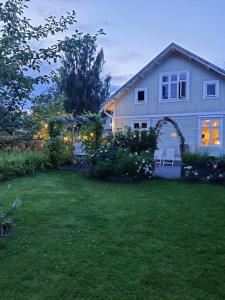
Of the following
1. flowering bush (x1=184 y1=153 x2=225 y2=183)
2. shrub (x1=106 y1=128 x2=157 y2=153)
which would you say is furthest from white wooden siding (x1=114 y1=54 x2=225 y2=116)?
flowering bush (x1=184 y1=153 x2=225 y2=183)

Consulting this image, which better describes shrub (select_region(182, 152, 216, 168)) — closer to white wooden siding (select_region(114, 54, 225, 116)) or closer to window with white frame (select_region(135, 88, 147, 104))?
white wooden siding (select_region(114, 54, 225, 116))

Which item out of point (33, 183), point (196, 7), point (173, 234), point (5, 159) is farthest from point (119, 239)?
point (196, 7)

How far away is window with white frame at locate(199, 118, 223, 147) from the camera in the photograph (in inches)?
705

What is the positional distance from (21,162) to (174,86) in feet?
34.7

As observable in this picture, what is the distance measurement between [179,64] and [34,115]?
16.4 m

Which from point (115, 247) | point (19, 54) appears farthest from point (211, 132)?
point (19, 54)

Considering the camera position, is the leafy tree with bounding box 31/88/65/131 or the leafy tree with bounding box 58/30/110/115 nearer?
the leafy tree with bounding box 31/88/65/131

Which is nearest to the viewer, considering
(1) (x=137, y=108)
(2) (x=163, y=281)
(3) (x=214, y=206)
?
(2) (x=163, y=281)

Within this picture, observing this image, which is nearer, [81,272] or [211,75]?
[81,272]

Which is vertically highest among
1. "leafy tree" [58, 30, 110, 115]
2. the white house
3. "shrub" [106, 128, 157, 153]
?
"leafy tree" [58, 30, 110, 115]

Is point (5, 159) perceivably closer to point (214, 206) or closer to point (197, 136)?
point (214, 206)

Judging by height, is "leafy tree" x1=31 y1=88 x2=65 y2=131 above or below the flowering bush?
above

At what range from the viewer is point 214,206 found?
23.3 ft

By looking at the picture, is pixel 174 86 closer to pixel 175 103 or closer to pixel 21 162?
pixel 175 103
